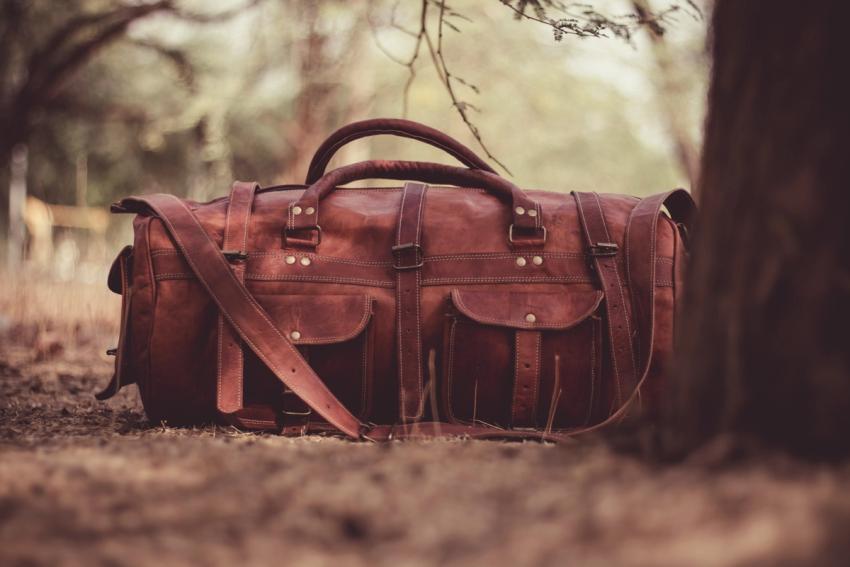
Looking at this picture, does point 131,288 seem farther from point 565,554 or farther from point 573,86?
point 573,86

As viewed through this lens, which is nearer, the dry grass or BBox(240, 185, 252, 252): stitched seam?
BBox(240, 185, 252, 252): stitched seam

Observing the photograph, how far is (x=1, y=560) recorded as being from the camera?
1.08m

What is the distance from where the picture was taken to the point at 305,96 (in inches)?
427

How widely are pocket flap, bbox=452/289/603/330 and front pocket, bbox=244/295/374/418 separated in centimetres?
32

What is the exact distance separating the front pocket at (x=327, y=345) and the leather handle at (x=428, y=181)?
22 cm

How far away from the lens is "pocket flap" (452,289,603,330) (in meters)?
2.59

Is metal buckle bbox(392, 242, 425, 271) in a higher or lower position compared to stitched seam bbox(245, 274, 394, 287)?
higher

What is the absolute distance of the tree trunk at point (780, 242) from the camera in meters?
1.23

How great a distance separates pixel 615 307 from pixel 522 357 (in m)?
0.34

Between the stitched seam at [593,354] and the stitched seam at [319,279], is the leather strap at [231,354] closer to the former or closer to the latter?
the stitched seam at [319,279]

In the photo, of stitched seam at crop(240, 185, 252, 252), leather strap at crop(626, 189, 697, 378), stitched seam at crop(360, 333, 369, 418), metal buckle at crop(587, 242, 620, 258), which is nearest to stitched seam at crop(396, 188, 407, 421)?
stitched seam at crop(360, 333, 369, 418)

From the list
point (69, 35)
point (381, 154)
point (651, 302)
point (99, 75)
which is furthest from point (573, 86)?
point (651, 302)

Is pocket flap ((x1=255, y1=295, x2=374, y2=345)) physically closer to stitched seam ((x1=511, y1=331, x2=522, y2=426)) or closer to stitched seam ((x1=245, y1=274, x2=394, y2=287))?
stitched seam ((x1=245, y1=274, x2=394, y2=287))

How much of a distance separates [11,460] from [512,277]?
5.07 feet
